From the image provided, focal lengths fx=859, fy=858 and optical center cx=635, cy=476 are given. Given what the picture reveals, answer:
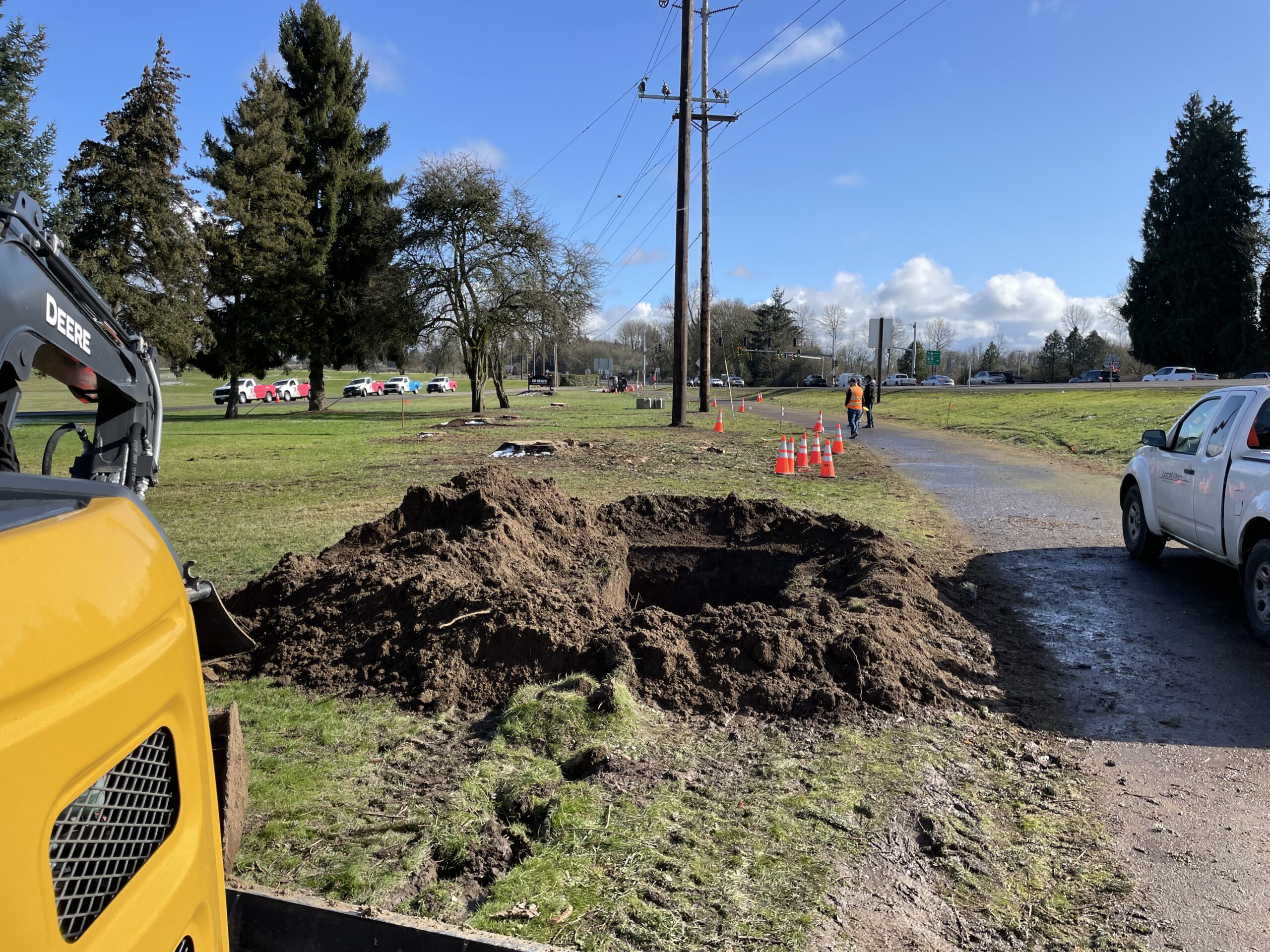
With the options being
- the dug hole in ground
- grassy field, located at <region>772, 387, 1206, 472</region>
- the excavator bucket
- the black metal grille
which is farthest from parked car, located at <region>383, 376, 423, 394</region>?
the black metal grille

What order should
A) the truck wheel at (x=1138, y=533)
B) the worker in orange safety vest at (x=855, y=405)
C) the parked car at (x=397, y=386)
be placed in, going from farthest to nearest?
the parked car at (x=397, y=386) < the worker in orange safety vest at (x=855, y=405) < the truck wheel at (x=1138, y=533)

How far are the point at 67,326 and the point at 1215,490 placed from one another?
27.6 ft

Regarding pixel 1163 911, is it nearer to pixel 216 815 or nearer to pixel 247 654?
pixel 216 815

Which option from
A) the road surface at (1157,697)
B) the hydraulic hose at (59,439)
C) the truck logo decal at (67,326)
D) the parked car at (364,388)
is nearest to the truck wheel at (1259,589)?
the road surface at (1157,697)

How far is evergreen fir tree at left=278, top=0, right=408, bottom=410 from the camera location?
37.4m

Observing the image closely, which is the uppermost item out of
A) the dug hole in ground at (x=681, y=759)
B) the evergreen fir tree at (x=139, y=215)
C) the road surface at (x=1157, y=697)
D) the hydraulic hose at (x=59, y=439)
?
the evergreen fir tree at (x=139, y=215)

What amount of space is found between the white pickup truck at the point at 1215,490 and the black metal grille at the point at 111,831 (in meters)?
7.20

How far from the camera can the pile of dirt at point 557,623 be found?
17.4ft

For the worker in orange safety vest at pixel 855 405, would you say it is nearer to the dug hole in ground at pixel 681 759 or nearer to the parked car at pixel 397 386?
the dug hole in ground at pixel 681 759

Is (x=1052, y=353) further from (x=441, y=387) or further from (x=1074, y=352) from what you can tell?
(x=441, y=387)

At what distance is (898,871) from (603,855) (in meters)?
1.22

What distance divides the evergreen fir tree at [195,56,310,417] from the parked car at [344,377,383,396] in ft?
105

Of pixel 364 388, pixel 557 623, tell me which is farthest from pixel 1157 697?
pixel 364 388

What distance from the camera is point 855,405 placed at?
84.2ft
